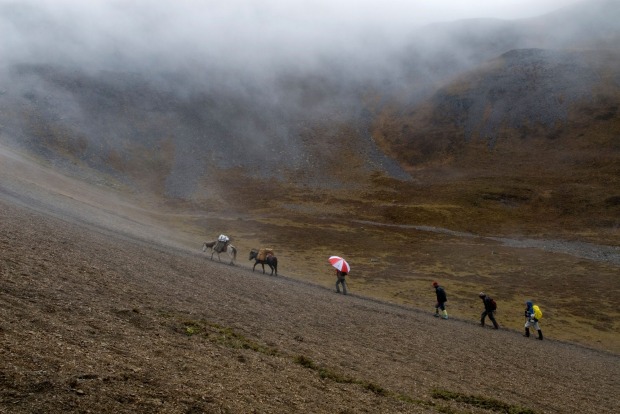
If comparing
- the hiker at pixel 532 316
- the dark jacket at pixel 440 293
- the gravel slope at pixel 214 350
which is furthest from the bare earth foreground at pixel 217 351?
the dark jacket at pixel 440 293

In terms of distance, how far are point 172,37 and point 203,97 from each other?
188 ft

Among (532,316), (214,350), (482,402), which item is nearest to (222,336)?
(214,350)

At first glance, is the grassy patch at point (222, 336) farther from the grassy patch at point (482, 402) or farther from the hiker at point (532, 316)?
the hiker at point (532, 316)

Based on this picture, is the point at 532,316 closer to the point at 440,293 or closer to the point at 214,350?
the point at 440,293

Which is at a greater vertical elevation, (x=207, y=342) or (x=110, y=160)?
(x=110, y=160)

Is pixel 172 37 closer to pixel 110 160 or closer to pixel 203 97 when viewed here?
pixel 203 97

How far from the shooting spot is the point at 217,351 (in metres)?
11.3

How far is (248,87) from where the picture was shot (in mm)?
141500

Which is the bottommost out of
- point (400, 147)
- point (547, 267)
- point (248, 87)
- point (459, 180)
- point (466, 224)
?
point (547, 267)

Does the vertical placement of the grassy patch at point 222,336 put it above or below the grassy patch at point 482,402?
below

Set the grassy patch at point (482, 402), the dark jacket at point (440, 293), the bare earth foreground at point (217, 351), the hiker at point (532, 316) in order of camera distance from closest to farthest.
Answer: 1. the bare earth foreground at point (217, 351)
2. the grassy patch at point (482, 402)
3. the hiker at point (532, 316)
4. the dark jacket at point (440, 293)

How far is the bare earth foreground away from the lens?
7.80 m

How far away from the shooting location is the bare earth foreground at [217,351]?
307 inches

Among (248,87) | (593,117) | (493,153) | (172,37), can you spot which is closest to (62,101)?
(248,87)
